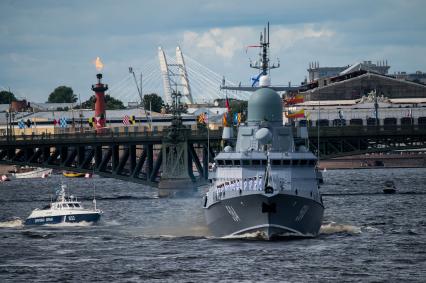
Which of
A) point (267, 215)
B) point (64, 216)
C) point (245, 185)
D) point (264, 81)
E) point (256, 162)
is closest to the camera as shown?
point (267, 215)

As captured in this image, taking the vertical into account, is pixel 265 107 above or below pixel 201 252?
above

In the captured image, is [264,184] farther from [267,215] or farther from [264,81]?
[264,81]

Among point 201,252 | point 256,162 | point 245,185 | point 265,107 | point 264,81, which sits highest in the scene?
point 264,81

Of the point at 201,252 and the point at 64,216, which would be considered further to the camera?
the point at 64,216

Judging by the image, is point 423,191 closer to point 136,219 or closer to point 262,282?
point 136,219

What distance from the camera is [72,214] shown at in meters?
132

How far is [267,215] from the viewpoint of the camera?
10119 cm

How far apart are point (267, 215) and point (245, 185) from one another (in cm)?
309

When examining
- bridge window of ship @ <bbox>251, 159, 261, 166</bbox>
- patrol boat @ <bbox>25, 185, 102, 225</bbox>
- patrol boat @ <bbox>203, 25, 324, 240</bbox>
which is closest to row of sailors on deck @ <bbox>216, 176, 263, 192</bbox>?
patrol boat @ <bbox>203, 25, 324, 240</bbox>

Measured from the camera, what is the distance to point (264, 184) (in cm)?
10131

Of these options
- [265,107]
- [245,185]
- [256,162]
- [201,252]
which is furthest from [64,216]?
[201,252]

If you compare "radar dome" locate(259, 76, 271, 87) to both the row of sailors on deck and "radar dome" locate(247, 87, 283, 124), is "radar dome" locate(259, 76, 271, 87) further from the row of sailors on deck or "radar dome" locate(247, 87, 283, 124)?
the row of sailors on deck

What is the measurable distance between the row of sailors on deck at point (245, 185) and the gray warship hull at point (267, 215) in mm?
1102

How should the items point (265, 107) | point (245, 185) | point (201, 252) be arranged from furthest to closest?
point (265, 107)
point (245, 185)
point (201, 252)
